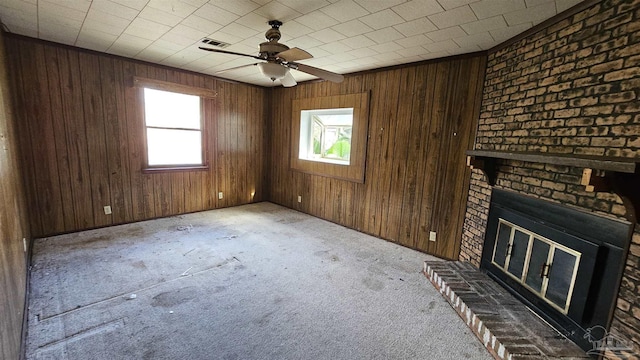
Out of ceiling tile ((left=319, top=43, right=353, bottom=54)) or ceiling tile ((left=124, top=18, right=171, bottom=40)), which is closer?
ceiling tile ((left=124, top=18, right=171, bottom=40))

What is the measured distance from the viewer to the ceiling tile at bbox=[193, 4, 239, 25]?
214 cm

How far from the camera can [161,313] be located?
2035 millimetres

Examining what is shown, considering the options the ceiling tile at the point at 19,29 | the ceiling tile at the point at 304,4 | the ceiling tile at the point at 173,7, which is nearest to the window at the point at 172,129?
the ceiling tile at the point at 19,29

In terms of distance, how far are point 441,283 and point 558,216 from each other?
1086 millimetres

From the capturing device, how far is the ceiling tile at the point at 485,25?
84.0 inches

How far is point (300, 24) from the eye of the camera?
7.70 feet

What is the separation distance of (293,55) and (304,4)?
0.37 metres

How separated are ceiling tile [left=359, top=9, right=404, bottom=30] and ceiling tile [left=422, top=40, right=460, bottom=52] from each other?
2.25 ft

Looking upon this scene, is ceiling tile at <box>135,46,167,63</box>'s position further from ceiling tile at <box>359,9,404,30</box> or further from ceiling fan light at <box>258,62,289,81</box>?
ceiling tile at <box>359,9,404,30</box>

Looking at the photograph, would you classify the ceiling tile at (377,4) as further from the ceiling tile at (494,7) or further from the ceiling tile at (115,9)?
the ceiling tile at (115,9)

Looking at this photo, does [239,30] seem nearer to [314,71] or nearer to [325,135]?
[314,71]

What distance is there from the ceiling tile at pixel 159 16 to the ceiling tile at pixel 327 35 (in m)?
1.24

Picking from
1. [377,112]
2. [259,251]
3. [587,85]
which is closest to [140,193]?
[259,251]

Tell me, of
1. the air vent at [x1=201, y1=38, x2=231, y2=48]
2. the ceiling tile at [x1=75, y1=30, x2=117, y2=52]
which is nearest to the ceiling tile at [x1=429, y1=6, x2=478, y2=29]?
the air vent at [x1=201, y1=38, x2=231, y2=48]
